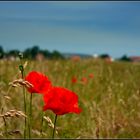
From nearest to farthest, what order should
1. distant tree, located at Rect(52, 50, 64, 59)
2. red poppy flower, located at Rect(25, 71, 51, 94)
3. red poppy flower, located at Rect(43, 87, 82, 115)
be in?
red poppy flower, located at Rect(43, 87, 82, 115) < red poppy flower, located at Rect(25, 71, 51, 94) < distant tree, located at Rect(52, 50, 64, 59)

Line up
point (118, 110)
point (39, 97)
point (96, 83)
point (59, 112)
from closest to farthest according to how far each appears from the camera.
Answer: point (59, 112) → point (118, 110) → point (39, 97) → point (96, 83)

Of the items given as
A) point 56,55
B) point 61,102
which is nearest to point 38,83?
point 61,102

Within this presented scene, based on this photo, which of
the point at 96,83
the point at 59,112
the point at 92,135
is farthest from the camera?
the point at 96,83

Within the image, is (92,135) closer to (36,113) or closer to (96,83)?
(36,113)

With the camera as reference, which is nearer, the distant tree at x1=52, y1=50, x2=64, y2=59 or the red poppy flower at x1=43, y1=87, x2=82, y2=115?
the red poppy flower at x1=43, y1=87, x2=82, y2=115

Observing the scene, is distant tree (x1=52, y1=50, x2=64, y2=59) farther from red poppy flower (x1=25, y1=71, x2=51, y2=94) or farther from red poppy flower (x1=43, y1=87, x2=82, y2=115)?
red poppy flower (x1=43, y1=87, x2=82, y2=115)

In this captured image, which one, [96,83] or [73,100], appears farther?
[96,83]

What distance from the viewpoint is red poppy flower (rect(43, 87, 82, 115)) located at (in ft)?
5.66

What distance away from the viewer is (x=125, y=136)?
154 inches

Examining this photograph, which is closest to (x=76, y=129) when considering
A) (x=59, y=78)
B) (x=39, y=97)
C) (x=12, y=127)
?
(x=12, y=127)

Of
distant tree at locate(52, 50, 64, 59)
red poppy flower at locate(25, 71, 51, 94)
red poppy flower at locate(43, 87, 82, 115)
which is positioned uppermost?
distant tree at locate(52, 50, 64, 59)

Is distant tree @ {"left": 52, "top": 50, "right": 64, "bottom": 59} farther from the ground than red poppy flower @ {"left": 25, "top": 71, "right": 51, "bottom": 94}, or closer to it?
farther from the ground

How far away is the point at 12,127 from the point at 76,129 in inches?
24.3

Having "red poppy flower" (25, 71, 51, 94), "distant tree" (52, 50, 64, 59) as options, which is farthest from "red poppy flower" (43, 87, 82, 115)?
"distant tree" (52, 50, 64, 59)
